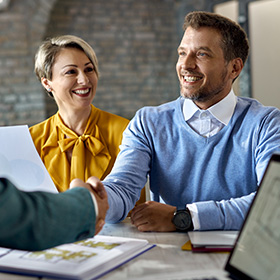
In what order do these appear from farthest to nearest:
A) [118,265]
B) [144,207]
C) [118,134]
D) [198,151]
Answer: [118,134], [198,151], [144,207], [118,265]

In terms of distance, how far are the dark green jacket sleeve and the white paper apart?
0.30 meters

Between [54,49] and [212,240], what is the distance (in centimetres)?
161

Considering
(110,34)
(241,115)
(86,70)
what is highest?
(110,34)

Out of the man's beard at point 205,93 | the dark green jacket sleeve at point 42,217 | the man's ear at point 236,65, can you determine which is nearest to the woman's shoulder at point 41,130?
the man's beard at point 205,93

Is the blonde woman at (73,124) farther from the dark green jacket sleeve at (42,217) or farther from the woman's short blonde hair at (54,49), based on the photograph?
the dark green jacket sleeve at (42,217)

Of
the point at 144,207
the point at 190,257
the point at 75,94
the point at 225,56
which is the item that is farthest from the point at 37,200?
the point at 75,94

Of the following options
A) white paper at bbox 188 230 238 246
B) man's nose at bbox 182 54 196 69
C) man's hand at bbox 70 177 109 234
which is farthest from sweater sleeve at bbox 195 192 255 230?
man's nose at bbox 182 54 196 69

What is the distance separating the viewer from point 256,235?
0.72 meters

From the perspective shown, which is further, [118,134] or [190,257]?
[118,134]

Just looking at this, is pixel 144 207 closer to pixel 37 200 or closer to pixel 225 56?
pixel 37 200

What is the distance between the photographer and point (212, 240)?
40.4 inches

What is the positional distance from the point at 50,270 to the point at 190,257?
312mm

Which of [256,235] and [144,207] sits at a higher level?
[256,235]

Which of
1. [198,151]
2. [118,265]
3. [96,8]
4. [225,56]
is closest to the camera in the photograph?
[118,265]
